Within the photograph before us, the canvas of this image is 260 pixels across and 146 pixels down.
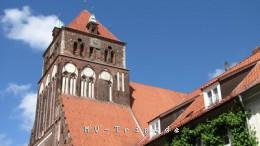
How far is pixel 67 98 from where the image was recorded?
28172mm

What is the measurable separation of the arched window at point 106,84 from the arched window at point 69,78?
2.22 meters

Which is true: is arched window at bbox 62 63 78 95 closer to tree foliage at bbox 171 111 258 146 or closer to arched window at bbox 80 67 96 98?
arched window at bbox 80 67 96 98

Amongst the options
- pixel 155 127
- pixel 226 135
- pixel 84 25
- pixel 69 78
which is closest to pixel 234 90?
pixel 226 135

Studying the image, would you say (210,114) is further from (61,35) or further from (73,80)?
(61,35)

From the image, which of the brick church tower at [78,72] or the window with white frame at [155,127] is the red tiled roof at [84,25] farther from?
the window with white frame at [155,127]

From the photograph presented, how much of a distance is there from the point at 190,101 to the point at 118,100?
1162 centimetres

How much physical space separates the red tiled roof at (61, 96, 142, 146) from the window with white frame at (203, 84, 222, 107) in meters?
9.94

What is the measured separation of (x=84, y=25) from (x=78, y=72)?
530 centimetres

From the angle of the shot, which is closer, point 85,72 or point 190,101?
point 190,101

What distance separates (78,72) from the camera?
2984 centimetres

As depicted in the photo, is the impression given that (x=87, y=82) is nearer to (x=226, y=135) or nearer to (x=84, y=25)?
(x=84, y=25)

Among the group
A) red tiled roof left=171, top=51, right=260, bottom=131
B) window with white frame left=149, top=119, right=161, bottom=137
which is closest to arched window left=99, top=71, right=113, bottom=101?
window with white frame left=149, top=119, right=161, bottom=137

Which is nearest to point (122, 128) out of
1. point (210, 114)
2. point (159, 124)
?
point (159, 124)

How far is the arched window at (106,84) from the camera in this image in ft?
99.6
